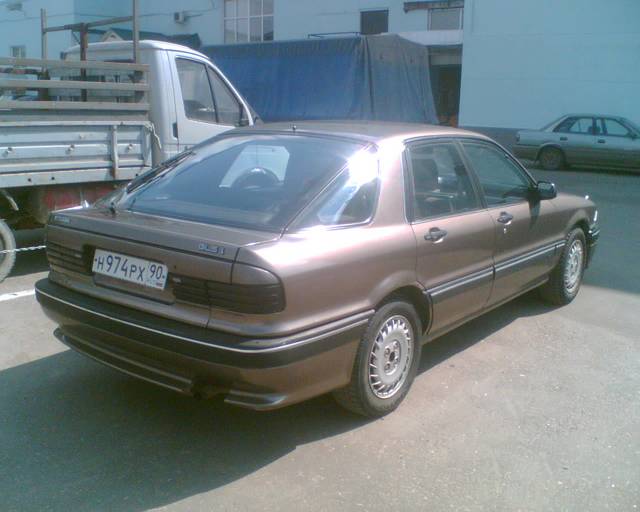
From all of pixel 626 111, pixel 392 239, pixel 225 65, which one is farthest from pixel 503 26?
pixel 392 239

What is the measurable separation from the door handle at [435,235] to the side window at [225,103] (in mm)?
4108

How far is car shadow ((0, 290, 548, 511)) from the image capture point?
3154 millimetres

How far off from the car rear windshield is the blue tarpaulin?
455 inches

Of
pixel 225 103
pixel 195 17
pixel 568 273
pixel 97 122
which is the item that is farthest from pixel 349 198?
pixel 195 17

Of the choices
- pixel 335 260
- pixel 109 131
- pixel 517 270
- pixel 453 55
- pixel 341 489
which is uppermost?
pixel 453 55

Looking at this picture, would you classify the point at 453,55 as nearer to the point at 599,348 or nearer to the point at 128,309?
the point at 599,348

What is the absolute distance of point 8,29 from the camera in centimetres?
3375

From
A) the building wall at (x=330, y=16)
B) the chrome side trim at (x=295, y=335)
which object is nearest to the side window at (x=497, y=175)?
the chrome side trim at (x=295, y=335)

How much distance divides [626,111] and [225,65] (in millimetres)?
11128

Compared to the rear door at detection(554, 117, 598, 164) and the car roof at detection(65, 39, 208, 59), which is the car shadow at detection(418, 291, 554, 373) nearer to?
the car roof at detection(65, 39, 208, 59)

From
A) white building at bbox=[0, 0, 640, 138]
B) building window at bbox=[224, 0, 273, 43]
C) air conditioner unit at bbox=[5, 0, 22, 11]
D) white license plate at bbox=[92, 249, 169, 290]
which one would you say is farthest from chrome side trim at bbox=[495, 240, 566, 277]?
air conditioner unit at bbox=[5, 0, 22, 11]

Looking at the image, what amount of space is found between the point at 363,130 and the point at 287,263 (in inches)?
55.9

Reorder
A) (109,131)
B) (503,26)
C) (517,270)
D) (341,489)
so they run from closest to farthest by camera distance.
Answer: (341,489) → (517,270) → (109,131) → (503,26)

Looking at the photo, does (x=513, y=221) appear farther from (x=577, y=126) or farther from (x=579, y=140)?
(x=577, y=126)
